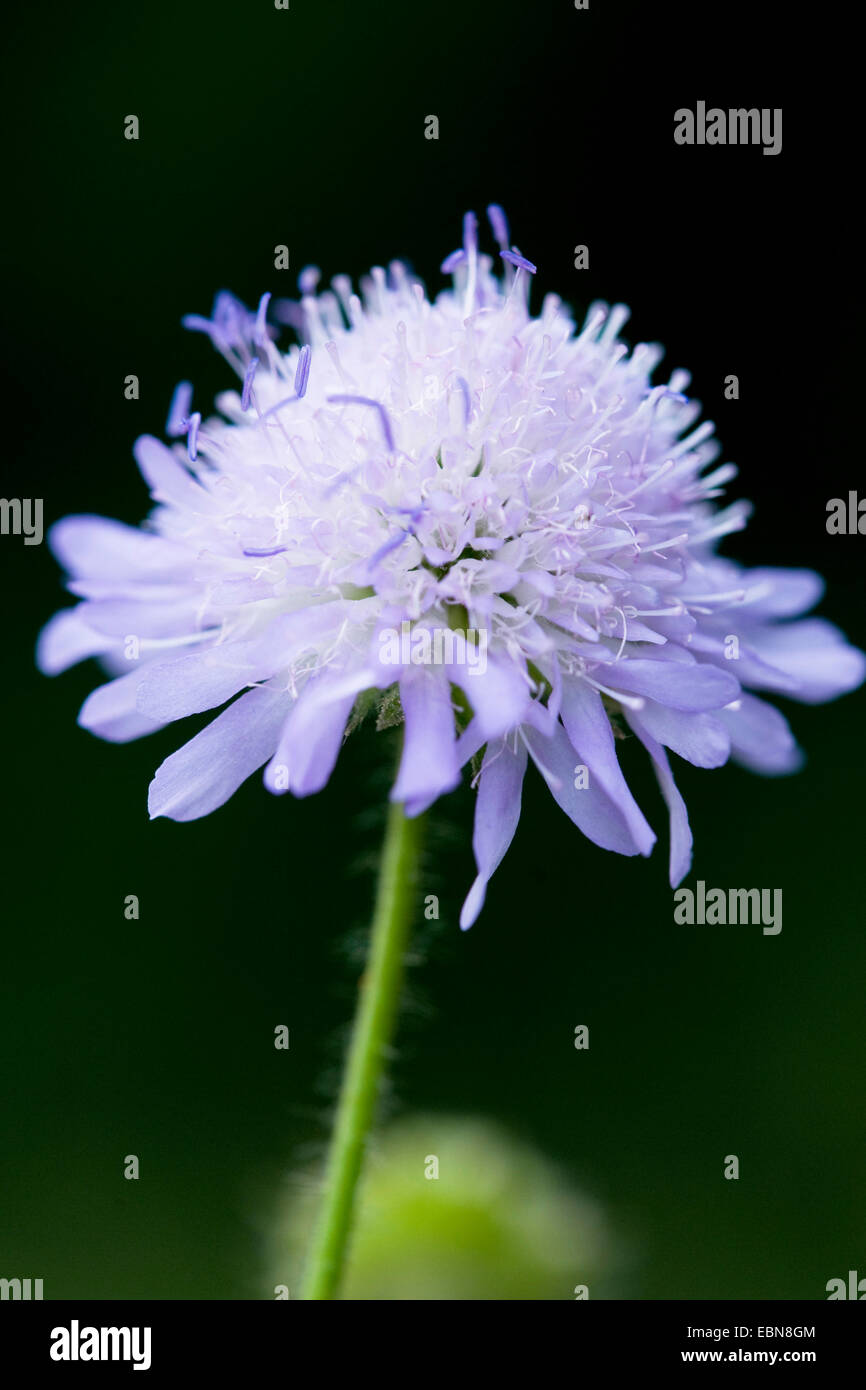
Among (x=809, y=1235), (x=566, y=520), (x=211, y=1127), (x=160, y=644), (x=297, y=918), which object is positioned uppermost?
(x=566, y=520)

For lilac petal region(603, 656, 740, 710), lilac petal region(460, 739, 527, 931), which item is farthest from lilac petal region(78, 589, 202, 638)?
lilac petal region(603, 656, 740, 710)

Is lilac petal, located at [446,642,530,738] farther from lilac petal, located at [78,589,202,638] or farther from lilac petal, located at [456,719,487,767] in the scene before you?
lilac petal, located at [78,589,202,638]

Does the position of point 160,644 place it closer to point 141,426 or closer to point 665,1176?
point 665,1176

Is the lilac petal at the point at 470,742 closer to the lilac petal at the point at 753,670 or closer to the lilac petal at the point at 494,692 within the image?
the lilac petal at the point at 494,692

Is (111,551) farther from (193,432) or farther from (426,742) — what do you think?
(426,742)
